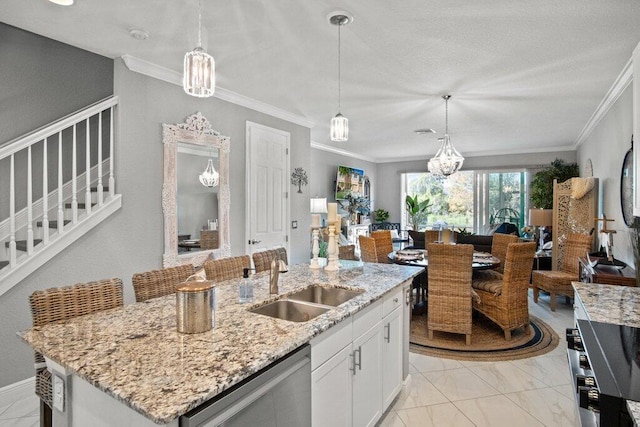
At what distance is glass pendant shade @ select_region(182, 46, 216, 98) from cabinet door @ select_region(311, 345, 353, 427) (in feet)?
4.97

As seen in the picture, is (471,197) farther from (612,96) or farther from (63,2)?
(63,2)

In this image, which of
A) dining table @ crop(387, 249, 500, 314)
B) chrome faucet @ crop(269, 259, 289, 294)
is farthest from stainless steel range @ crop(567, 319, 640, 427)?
dining table @ crop(387, 249, 500, 314)

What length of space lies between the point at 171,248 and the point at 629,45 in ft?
14.2

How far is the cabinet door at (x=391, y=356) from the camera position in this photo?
88.0 inches

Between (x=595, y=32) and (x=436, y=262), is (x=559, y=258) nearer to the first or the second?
(x=436, y=262)

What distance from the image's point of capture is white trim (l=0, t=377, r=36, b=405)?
2.54m

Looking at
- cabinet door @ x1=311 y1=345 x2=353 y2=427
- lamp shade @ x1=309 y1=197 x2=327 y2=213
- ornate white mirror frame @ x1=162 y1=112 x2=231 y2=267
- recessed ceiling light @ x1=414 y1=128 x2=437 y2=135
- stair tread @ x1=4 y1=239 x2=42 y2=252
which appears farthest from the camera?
lamp shade @ x1=309 y1=197 x2=327 y2=213

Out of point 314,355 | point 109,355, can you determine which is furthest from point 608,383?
point 109,355

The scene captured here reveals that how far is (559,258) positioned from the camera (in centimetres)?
546

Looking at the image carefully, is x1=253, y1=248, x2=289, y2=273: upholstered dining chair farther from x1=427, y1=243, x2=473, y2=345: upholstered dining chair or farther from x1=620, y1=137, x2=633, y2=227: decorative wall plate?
x1=620, y1=137, x2=633, y2=227: decorative wall plate

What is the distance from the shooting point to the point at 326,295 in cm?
230

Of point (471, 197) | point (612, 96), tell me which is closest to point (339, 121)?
point (612, 96)

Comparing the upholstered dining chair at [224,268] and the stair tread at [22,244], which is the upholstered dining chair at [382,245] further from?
the stair tread at [22,244]

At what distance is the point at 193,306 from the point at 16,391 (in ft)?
7.64
